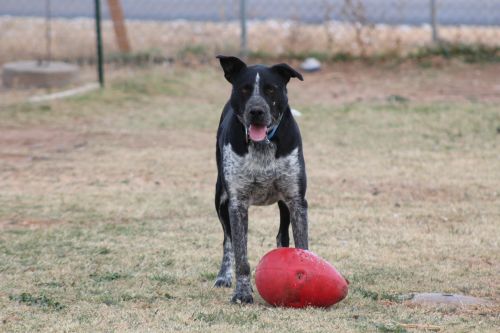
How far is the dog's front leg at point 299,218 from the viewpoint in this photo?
641 cm

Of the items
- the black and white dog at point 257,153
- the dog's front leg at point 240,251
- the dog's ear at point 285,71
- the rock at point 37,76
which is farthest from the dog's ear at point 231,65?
the rock at point 37,76

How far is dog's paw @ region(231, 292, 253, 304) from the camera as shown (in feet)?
20.5

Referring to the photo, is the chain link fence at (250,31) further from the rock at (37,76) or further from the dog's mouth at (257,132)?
the dog's mouth at (257,132)

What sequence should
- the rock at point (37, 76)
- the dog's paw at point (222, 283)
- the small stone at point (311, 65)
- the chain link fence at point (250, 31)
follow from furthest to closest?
the chain link fence at point (250, 31) < the small stone at point (311, 65) < the rock at point (37, 76) < the dog's paw at point (222, 283)

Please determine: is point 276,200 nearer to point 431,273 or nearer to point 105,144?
point 431,273

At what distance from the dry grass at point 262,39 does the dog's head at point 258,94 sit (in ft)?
37.7

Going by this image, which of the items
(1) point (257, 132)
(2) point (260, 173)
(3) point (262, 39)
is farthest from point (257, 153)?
(3) point (262, 39)

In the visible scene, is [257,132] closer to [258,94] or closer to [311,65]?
[258,94]

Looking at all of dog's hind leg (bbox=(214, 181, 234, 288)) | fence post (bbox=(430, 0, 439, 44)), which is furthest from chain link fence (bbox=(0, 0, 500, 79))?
dog's hind leg (bbox=(214, 181, 234, 288))

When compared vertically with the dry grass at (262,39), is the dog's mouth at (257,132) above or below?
above

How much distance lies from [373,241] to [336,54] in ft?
32.7

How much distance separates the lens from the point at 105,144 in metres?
12.6

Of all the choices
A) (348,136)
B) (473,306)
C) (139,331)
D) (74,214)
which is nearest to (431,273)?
(473,306)

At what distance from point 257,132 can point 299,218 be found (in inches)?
27.1
